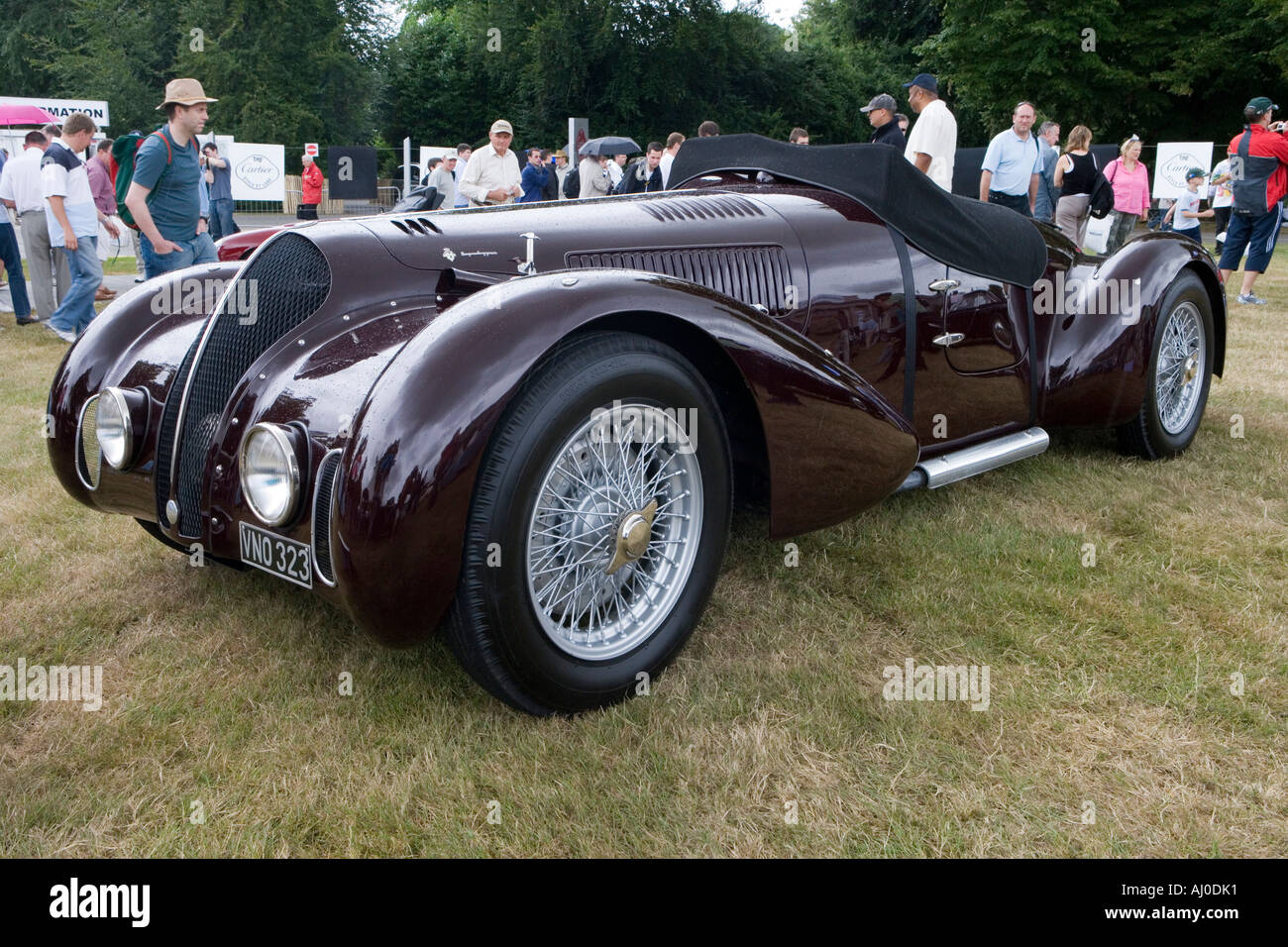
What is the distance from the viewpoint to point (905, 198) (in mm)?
3730

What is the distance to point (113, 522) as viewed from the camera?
3.89m

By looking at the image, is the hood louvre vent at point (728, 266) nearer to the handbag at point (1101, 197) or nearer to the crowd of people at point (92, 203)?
the crowd of people at point (92, 203)

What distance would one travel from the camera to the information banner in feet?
87.9

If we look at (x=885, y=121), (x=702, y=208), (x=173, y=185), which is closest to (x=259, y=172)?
(x=173, y=185)

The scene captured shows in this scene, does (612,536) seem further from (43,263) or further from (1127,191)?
(1127,191)

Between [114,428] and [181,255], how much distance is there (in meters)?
4.19

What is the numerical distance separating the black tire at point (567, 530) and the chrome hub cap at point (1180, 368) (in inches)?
118

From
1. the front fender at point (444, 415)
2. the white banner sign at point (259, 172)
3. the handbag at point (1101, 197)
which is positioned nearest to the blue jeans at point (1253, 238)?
the handbag at point (1101, 197)

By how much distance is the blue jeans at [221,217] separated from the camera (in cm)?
1165

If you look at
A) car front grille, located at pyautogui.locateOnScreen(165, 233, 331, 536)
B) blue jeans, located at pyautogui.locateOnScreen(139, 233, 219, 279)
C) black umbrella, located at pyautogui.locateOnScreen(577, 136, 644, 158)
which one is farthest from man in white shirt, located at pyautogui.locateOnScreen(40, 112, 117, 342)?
car front grille, located at pyautogui.locateOnScreen(165, 233, 331, 536)

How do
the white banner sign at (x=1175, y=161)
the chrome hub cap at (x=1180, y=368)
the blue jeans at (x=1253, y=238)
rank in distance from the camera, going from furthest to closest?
the white banner sign at (x=1175, y=161)
the blue jeans at (x=1253, y=238)
the chrome hub cap at (x=1180, y=368)

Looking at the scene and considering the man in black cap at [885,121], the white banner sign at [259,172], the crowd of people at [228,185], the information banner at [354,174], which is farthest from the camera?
the information banner at [354,174]

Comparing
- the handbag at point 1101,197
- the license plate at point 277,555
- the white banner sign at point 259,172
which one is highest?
the white banner sign at point 259,172
